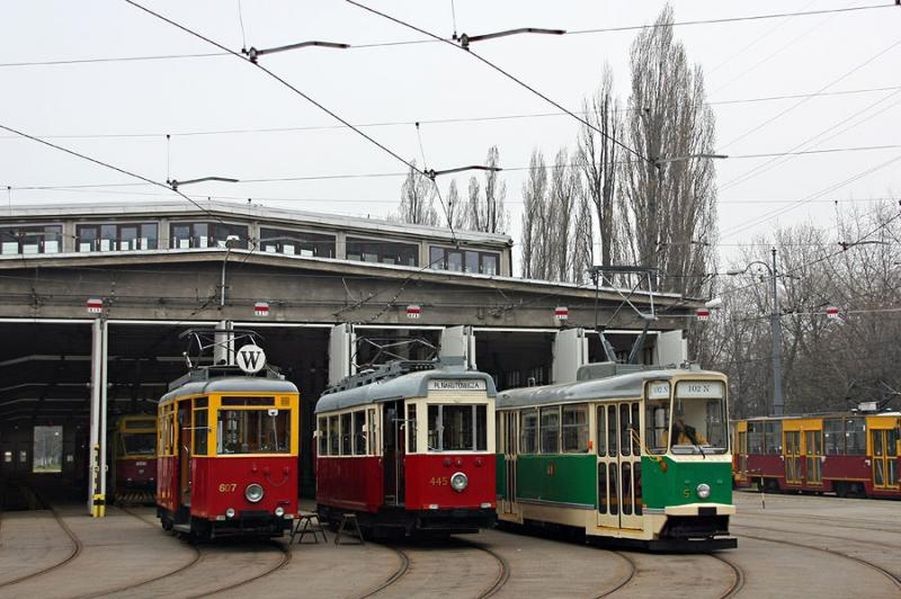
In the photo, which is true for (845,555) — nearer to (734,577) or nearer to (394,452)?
(734,577)

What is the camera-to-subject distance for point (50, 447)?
118938mm

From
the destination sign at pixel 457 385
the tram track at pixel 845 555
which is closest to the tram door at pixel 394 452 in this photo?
the destination sign at pixel 457 385

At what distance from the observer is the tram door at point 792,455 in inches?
1661

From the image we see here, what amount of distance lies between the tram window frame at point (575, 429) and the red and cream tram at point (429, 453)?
140cm

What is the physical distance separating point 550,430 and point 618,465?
8.43 feet

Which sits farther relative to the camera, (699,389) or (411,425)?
(411,425)

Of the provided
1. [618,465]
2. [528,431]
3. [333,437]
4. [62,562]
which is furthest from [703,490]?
[62,562]

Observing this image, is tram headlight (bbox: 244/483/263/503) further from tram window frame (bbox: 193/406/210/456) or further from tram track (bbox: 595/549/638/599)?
tram track (bbox: 595/549/638/599)

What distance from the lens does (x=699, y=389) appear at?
720 inches

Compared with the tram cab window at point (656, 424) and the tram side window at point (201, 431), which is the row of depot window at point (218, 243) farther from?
the tram cab window at point (656, 424)

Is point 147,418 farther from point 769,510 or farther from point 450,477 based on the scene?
point 450,477

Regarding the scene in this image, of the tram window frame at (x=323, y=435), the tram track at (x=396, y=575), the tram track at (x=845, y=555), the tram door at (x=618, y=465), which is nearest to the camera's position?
the tram track at (x=396, y=575)

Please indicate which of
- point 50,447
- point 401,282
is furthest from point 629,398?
point 50,447

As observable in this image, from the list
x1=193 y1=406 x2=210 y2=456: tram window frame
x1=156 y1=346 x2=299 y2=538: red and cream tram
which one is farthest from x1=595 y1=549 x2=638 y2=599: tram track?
x1=193 y1=406 x2=210 y2=456: tram window frame
